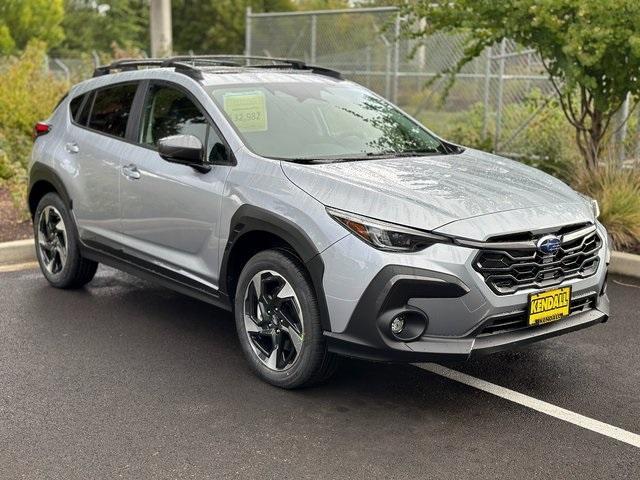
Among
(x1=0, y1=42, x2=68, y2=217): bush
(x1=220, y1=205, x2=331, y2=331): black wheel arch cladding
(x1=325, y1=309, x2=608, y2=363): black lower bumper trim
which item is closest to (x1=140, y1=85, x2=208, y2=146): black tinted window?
(x1=220, y1=205, x2=331, y2=331): black wheel arch cladding

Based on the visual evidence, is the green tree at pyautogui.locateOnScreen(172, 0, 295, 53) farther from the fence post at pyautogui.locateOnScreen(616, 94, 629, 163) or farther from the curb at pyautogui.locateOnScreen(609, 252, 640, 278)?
the curb at pyautogui.locateOnScreen(609, 252, 640, 278)

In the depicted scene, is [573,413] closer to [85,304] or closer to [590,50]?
[85,304]

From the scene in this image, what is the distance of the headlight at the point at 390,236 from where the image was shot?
4.23 metres

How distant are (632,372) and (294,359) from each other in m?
2.02

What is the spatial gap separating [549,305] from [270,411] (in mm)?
1517

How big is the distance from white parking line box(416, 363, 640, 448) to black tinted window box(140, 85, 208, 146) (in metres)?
2.00

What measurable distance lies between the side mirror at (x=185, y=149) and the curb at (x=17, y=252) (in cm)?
342

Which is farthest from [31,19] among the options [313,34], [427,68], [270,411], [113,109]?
[270,411]

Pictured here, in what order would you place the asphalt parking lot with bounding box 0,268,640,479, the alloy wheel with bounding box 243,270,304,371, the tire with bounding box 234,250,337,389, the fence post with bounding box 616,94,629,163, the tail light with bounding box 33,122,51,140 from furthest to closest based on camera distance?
the fence post with bounding box 616,94,629,163
the tail light with bounding box 33,122,51,140
the alloy wheel with bounding box 243,270,304,371
the tire with bounding box 234,250,337,389
the asphalt parking lot with bounding box 0,268,640,479

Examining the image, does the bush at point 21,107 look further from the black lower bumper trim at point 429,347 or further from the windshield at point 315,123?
the black lower bumper trim at point 429,347

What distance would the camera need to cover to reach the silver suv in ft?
13.9

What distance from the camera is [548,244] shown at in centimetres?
440

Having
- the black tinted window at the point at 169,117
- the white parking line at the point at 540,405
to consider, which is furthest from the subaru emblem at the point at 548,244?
the black tinted window at the point at 169,117

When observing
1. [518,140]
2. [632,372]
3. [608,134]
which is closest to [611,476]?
[632,372]
